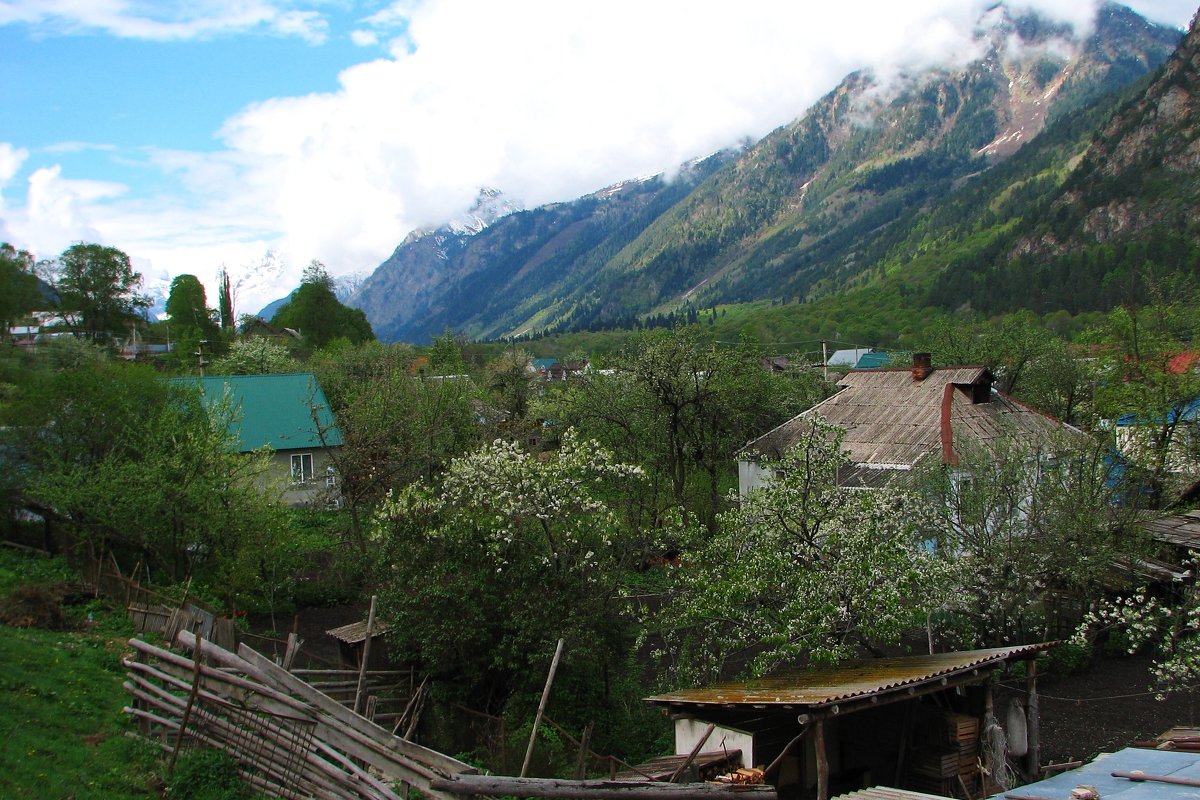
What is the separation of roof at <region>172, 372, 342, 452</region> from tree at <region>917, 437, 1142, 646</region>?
97.1 ft

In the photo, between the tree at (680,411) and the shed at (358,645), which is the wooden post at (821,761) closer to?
the shed at (358,645)

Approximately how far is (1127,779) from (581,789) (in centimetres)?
583

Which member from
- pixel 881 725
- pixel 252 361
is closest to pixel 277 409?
pixel 252 361

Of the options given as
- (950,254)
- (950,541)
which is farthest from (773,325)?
(950,541)

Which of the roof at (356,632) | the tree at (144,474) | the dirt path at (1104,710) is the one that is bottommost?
the dirt path at (1104,710)

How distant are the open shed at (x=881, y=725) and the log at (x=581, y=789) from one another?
5.95ft

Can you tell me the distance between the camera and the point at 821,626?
15492mm

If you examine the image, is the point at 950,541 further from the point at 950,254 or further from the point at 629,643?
the point at 950,254

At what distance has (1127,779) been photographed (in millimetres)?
8555

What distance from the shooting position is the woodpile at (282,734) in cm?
1130

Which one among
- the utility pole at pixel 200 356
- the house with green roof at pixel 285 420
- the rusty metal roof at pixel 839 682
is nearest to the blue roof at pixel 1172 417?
the rusty metal roof at pixel 839 682

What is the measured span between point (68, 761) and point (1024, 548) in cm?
2024

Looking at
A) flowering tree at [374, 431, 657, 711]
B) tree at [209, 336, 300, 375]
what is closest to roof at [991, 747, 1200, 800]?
flowering tree at [374, 431, 657, 711]

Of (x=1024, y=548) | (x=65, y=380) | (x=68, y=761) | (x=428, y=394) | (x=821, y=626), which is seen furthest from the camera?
(x=428, y=394)
